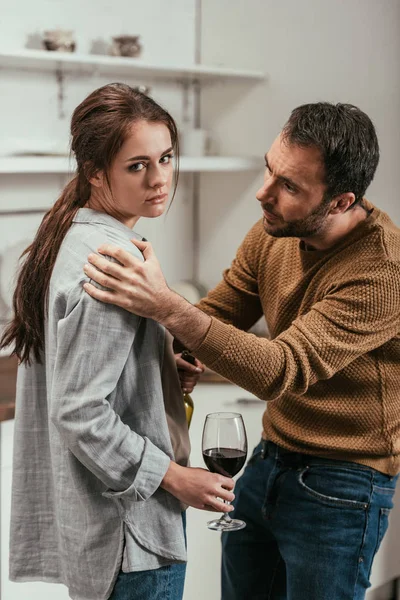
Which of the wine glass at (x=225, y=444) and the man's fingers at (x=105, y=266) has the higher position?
the man's fingers at (x=105, y=266)

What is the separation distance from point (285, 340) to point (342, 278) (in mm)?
175

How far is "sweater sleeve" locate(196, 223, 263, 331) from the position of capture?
1732 millimetres

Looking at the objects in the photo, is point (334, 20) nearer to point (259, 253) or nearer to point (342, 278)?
point (259, 253)

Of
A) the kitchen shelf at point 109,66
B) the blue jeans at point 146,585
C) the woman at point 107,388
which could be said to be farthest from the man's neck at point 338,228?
the kitchen shelf at point 109,66

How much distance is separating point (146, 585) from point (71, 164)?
1.60 meters

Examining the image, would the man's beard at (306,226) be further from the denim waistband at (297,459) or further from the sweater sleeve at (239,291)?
the denim waistband at (297,459)

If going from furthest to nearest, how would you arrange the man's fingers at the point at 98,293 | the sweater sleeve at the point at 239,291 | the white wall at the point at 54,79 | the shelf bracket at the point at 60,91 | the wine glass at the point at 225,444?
the shelf bracket at the point at 60,91 < the white wall at the point at 54,79 < the sweater sleeve at the point at 239,291 < the wine glass at the point at 225,444 < the man's fingers at the point at 98,293

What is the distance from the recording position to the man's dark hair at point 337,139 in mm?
1459

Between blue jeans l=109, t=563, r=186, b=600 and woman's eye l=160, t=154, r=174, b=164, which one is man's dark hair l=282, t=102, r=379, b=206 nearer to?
woman's eye l=160, t=154, r=174, b=164

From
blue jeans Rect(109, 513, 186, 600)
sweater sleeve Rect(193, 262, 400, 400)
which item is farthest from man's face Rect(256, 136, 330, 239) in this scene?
blue jeans Rect(109, 513, 186, 600)

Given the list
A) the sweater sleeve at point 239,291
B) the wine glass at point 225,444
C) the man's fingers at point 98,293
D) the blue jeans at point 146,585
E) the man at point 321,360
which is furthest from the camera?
the sweater sleeve at point 239,291

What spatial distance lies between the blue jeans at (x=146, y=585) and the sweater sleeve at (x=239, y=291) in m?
0.64

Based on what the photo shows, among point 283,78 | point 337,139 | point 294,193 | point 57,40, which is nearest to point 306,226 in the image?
point 294,193

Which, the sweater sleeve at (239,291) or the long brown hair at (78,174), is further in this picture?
the sweater sleeve at (239,291)
